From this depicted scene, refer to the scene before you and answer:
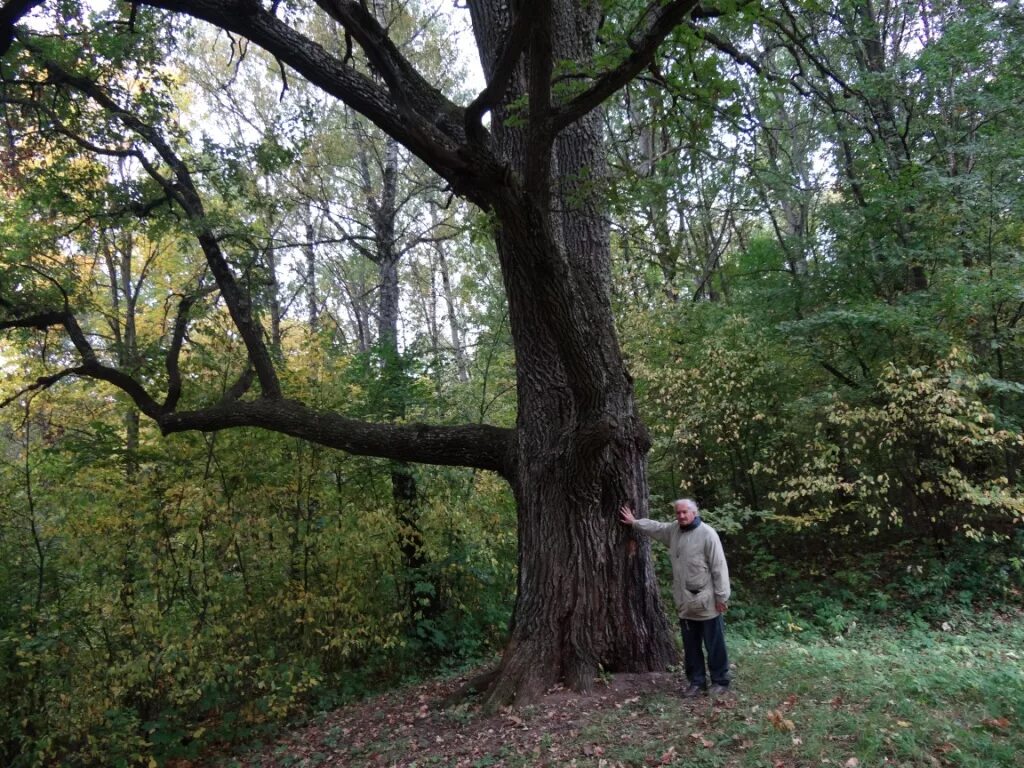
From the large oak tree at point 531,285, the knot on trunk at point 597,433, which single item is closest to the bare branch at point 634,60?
the large oak tree at point 531,285

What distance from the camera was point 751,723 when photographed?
4016 millimetres

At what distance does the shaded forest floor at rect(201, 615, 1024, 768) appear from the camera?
351 cm

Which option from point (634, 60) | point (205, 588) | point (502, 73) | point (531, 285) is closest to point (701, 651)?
point (531, 285)

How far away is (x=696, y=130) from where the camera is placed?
4.49 meters

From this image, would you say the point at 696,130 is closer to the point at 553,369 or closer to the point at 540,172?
the point at 540,172

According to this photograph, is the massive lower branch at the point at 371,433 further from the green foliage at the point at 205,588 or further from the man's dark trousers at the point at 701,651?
the man's dark trousers at the point at 701,651

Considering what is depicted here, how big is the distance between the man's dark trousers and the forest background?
9.64ft

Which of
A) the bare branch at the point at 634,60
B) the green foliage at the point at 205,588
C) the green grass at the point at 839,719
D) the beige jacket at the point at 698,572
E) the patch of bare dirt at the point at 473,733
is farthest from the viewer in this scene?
the green foliage at the point at 205,588

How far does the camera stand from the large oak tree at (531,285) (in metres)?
3.86

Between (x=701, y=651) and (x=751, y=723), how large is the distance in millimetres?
885

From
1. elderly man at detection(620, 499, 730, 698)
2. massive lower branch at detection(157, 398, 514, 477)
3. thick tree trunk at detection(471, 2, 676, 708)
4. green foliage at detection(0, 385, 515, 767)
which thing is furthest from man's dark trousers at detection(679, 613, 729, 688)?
green foliage at detection(0, 385, 515, 767)

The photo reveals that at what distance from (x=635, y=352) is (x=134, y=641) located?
27.0 feet

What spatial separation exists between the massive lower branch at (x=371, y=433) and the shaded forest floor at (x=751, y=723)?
2.17 m

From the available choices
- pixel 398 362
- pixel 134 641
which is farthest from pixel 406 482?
pixel 134 641
